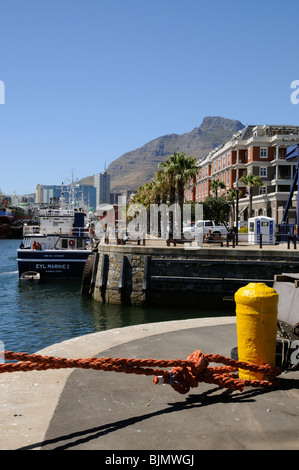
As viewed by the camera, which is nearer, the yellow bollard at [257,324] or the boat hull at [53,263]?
the yellow bollard at [257,324]

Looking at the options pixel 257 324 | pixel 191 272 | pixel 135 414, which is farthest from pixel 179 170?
pixel 135 414

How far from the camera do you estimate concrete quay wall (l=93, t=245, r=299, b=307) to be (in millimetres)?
22734

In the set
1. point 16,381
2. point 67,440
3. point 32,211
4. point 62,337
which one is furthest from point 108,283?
point 32,211

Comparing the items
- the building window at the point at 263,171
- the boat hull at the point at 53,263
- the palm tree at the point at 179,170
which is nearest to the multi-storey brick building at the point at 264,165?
the building window at the point at 263,171

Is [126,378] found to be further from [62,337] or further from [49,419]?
[62,337]

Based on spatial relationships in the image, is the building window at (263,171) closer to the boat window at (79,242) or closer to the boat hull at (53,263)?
the boat window at (79,242)

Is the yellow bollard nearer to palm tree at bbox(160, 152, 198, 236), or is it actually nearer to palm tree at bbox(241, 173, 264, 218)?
palm tree at bbox(160, 152, 198, 236)

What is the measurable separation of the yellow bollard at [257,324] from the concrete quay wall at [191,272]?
1661 centimetres

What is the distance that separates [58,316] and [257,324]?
59.6ft

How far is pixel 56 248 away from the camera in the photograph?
38.3 metres

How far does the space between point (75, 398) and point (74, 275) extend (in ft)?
101

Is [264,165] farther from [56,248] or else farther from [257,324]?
[257,324]

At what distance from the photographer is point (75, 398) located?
18.9 ft

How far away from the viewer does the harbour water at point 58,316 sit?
17.9 metres
